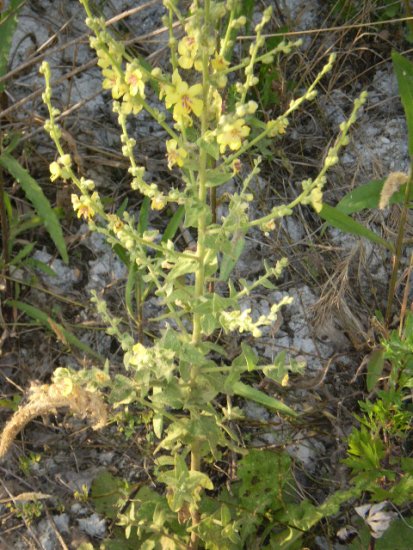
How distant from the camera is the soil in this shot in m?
2.51

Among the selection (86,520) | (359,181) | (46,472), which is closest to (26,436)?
A: (46,472)

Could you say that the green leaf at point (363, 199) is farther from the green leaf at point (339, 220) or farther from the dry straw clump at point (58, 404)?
the dry straw clump at point (58, 404)

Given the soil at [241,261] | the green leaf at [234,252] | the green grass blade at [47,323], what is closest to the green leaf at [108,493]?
→ the soil at [241,261]

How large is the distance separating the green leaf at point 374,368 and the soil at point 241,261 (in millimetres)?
70

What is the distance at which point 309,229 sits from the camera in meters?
2.91

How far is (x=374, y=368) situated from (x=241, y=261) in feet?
2.24

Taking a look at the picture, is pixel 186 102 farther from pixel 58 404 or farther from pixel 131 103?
pixel 58 404

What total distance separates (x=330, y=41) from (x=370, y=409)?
5.66 feet

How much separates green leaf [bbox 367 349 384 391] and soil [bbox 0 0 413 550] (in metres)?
0.07

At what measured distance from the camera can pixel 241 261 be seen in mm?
2855

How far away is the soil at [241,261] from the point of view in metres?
2.51

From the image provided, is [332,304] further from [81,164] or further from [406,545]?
[81,164]

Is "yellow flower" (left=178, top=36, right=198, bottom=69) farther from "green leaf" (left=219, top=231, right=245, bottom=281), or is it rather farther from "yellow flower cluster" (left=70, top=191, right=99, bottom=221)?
"green leaf" (left=219, top=231, right=245, bottom=281)

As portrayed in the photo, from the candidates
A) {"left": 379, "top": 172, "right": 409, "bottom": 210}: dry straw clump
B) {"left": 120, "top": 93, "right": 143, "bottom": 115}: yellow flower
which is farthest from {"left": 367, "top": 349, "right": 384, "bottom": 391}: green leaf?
{"left": 120, "top": 93, "right": 143, "bottom": 115}: yellow flower
